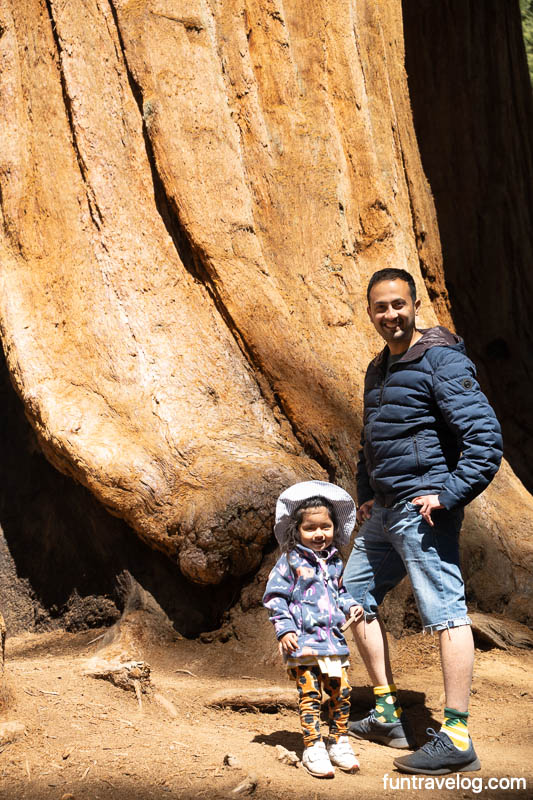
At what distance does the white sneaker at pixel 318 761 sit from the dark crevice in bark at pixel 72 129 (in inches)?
132

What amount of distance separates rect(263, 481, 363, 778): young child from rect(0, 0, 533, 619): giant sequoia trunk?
3.00 ft

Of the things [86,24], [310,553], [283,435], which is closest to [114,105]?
[86,24]

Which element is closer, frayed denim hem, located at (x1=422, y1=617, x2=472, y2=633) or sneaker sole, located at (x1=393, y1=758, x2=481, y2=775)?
sneaker sole, located at (x1=393, y1=758, x2=481, y2=775)

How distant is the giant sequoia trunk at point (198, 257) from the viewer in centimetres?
420

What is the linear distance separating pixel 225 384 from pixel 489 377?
437 centimetres

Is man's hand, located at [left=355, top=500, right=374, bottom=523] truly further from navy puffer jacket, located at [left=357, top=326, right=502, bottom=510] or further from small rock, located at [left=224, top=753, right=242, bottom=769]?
small rock, located at [left=224, top=753, right=242, bottom=769]

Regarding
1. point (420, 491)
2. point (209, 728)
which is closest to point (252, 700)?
point (209, 728)

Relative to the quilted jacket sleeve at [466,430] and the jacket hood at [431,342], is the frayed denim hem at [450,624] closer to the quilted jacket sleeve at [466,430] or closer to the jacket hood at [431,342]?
the quilted jacket sleeve at [466,430]

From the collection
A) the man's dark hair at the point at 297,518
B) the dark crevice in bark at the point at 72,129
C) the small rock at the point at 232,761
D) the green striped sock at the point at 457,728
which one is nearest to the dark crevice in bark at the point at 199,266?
the dark crevice in bark at the point at 72,129

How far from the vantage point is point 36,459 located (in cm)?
565

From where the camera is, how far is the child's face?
2.95 meters

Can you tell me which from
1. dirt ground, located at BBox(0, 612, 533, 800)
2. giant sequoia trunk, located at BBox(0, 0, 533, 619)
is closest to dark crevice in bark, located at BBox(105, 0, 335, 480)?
giant sequoia trunk, located at BBox(0, 0, 533, 619)

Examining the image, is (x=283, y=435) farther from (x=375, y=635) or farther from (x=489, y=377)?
(x=489, y=377)

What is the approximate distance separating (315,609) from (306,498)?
421 millimetres
